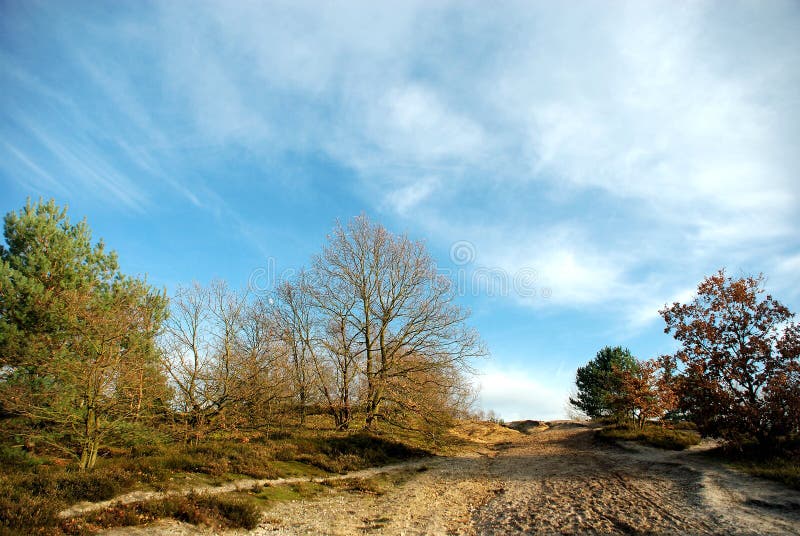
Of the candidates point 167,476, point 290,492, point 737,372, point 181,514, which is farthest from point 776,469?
point 167,476

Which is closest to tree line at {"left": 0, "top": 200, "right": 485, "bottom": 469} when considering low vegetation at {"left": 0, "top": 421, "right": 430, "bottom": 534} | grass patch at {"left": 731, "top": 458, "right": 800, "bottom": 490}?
low vegetation at {"left": 0, "top": 421, "right": 430, "bottom": 534}

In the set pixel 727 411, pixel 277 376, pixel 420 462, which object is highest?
pixel 277 376

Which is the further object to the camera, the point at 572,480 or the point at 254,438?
the point at 254,438

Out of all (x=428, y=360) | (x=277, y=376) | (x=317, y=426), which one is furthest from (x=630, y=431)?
(x=277, y=376)

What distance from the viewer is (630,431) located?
25.4m

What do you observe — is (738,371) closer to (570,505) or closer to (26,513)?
(570,505)

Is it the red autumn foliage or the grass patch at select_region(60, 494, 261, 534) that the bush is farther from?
the red autumn foliage

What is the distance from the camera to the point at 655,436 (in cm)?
2294

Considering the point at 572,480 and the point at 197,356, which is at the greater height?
the point at 197,356

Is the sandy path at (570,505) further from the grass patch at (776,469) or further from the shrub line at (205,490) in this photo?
the shrub line at (205,490)

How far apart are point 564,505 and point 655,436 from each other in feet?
51.5

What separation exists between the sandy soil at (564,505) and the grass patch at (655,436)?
3706mm

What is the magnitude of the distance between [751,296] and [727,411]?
4.87 m

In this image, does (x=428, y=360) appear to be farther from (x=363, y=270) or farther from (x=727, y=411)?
(x=727, y=411)
